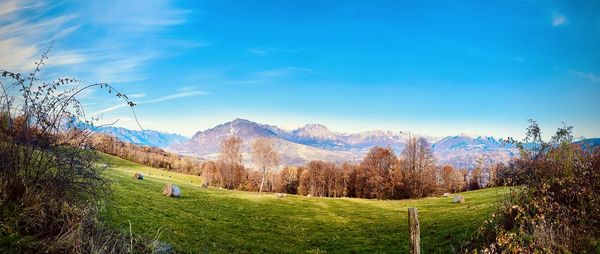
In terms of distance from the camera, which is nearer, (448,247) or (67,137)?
(67,137)

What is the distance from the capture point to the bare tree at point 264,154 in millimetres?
81938

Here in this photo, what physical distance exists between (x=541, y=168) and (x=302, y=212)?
30525 mm

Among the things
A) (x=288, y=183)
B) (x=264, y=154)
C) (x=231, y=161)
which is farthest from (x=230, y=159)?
(x=288, y=183)

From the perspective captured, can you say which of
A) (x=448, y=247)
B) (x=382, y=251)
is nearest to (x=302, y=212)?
(x=382, y=251)

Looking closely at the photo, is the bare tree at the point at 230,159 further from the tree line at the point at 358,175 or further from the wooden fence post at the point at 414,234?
the wooden fence post at the point at 414,234

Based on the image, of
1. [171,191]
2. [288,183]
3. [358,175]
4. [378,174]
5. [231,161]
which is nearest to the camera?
[171,191]

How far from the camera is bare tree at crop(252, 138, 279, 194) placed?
8194cm

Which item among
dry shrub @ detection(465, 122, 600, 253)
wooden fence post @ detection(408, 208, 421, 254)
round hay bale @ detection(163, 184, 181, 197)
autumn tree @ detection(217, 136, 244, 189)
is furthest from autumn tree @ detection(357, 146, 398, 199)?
wooden fence post @ detection(408, 208, 421, 254)

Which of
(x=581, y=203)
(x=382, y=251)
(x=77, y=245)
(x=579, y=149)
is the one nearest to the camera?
(x=77, y=245)

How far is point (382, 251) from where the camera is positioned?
21062 millimetres

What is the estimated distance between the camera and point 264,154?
82188 mm

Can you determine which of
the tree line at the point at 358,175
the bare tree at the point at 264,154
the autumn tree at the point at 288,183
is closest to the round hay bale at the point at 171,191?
the tree line at the point at 358,175

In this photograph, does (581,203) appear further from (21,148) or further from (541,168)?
(21,148)

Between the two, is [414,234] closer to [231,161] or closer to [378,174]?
[378,174]
